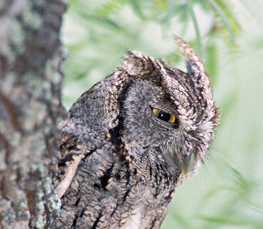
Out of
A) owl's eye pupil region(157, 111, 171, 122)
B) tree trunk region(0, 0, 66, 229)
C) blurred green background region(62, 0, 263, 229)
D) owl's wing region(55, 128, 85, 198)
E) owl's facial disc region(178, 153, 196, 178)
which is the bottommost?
tree trunk region(0, 0, 66, 229)

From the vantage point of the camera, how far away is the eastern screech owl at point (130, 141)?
55.6 inches

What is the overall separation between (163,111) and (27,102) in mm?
954

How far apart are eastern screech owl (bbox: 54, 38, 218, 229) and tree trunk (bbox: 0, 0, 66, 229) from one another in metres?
0.48

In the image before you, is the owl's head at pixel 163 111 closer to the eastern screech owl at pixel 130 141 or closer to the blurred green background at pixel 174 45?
the eastern screech owl at pixel 130 141

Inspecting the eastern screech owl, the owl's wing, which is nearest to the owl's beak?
the eastern screech owl

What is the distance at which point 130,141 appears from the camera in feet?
5.00

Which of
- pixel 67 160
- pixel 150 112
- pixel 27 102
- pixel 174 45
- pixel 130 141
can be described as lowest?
pixel 27 102

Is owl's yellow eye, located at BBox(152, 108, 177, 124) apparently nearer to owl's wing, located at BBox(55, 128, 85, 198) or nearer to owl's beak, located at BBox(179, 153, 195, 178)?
owl's beak, located at BBox(179, 153, 195, 178)

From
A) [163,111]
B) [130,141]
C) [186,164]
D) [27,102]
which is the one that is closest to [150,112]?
[163,111]

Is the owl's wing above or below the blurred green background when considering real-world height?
below

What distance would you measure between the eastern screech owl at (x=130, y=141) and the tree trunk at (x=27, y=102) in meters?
0.48

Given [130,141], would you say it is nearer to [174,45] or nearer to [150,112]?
[150,112]

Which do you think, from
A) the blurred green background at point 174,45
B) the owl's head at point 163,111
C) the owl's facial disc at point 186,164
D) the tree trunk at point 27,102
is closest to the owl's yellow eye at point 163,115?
the owl's head at point 163,111

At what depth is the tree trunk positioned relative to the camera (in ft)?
1.92
